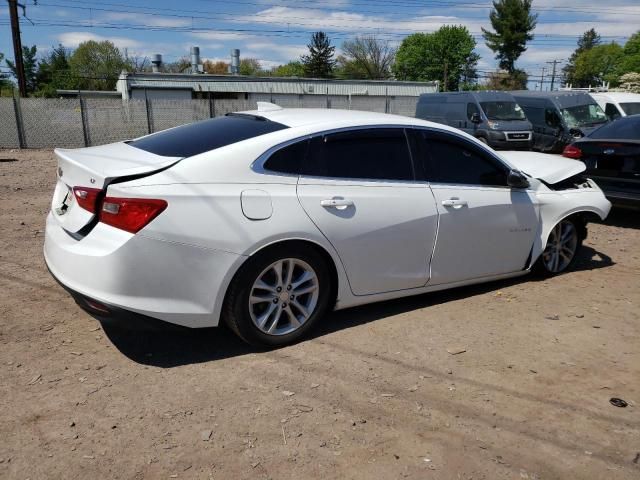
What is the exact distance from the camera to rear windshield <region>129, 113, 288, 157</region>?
369 cm

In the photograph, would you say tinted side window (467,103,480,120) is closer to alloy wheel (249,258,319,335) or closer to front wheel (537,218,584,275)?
→ front wheel (537,218,584,275)

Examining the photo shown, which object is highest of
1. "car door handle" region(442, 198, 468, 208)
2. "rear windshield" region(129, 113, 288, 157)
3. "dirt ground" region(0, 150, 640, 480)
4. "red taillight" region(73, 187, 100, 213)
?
"rear windshield" region(129, 113, 288, 157)

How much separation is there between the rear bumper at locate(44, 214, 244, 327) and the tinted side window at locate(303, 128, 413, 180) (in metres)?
0.92

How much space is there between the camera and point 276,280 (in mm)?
3654

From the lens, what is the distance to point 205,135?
3.94 m

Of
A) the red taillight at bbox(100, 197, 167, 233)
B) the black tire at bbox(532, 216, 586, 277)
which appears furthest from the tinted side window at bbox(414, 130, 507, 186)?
the red taillight at bbox(100, 197, 167, 233)

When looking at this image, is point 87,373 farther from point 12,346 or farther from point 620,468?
point 620,468

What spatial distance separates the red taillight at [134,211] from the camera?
319 cm

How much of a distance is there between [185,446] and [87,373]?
3.38ft

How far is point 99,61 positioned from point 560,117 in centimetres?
7770

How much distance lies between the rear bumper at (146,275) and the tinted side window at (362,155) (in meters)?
0.92

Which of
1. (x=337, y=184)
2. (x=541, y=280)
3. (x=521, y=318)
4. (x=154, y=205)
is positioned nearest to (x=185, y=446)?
(x=154, y=205)

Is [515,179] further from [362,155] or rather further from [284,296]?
[284,296]

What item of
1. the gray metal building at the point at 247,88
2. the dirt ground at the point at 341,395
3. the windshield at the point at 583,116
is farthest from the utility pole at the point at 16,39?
the dirt ground at the point at 341,395
